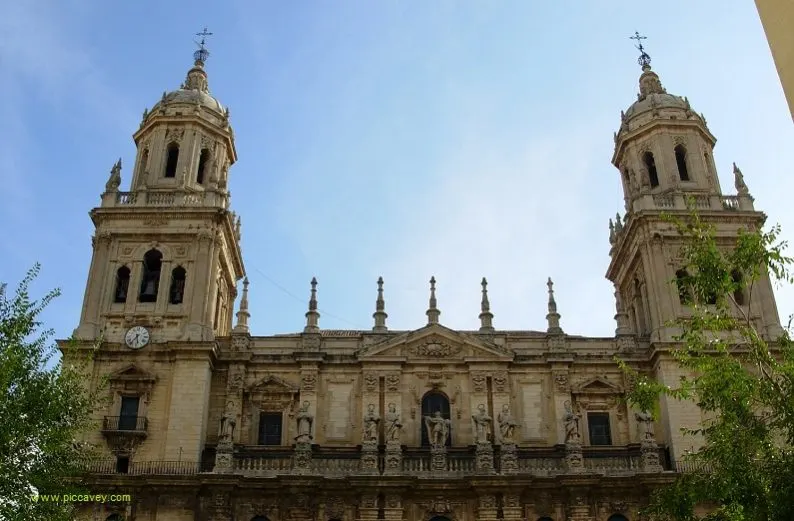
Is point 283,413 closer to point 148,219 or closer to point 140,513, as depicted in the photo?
point 140,513

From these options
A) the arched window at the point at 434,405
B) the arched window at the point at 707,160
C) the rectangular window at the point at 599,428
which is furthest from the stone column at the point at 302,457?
the arched window at the point at 707,160

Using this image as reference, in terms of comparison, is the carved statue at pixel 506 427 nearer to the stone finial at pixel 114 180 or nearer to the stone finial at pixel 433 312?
the stone finial at pixel 433 312

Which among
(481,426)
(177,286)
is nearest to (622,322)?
(481,426)

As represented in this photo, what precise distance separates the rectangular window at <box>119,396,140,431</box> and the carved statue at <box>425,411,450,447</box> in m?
9.74

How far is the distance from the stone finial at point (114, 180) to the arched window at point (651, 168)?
21.4 meters

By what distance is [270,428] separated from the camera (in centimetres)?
2848

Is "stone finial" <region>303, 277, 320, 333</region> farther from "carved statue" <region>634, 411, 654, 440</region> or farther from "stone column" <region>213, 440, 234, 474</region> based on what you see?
"carved statue" <region>634, 411, 654, 440</region>

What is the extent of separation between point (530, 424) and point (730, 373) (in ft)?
47.0

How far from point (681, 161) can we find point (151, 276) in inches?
857

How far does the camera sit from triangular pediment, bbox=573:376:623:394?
29.1 meters

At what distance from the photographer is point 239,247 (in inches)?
1389

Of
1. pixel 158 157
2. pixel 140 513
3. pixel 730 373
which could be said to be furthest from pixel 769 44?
pixel 158 157

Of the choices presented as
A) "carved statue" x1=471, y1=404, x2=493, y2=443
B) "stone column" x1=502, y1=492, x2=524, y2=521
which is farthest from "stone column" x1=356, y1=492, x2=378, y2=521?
"stone column" x1=502, y1=492, x2=524, y2=521

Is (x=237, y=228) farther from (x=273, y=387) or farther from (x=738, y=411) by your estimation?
(x=738, y=411)
